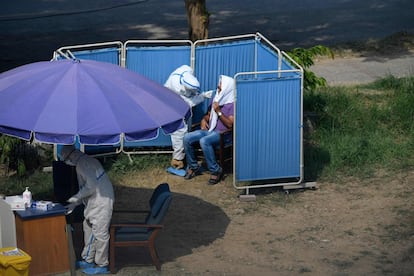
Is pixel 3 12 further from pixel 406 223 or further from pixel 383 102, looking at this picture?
pixel 406 223

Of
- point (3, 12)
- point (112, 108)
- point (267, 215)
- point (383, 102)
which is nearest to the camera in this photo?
point (112, 108)

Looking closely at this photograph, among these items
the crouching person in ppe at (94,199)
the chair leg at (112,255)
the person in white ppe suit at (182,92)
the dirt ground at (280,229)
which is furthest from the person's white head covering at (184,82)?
the chair leg at (112,255)

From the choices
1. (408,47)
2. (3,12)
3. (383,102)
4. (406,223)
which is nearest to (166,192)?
(406,223)

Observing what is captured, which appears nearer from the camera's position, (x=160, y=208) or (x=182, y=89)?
(x=160, y=208)

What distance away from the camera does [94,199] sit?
9133mm

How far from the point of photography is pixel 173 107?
29.8 feet

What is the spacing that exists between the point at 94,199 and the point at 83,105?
1.03m

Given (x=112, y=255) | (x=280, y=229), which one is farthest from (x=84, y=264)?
(x=280, y=229)

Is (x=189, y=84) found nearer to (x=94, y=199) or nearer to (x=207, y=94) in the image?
(x=207, y=94)

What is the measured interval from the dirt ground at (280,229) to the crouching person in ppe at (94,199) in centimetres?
39

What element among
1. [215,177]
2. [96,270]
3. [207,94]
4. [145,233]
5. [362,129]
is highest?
[207,94]

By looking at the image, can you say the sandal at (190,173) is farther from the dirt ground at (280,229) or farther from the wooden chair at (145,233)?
the wooden chair at (145,233)

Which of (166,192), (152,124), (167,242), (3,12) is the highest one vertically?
(3,12)

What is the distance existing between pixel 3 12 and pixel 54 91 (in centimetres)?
1552
